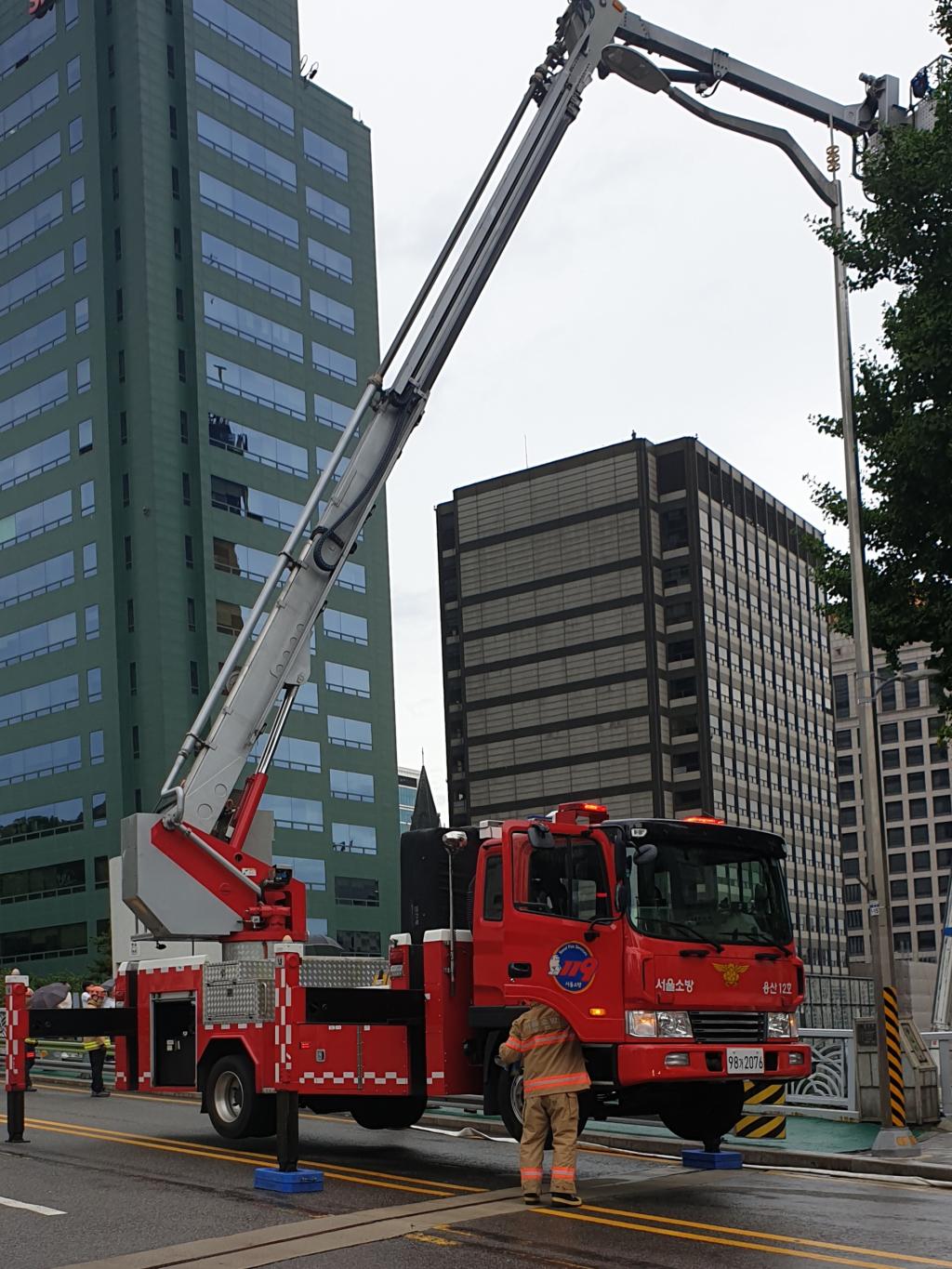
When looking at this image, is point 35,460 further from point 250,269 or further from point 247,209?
point 247,209

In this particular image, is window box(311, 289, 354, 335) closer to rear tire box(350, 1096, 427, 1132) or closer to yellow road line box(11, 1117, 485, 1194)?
yellow road line box(11, 1117, 485, 1194)

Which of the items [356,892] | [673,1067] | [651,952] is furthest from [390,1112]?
[356,892]

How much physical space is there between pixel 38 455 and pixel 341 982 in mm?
63349

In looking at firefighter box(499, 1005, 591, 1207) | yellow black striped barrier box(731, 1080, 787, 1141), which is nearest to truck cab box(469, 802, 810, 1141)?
firefighter box(499, 1005, 591, 1207)

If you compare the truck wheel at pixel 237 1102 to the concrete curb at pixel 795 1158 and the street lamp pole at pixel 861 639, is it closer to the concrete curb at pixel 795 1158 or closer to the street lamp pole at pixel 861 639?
the concrete curb at pixel 795 1158

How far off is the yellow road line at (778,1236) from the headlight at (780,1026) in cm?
258

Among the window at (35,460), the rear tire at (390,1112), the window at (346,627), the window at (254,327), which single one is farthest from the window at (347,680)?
the rear tire at (390,1112)

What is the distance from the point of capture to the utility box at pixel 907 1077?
58.3ft

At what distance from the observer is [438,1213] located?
37.9 ft

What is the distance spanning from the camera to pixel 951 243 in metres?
17.2

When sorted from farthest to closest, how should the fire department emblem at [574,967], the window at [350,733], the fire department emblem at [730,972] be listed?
the window at [350,733]
the fire department emblem at [730,972]
the fire department emblem at [574,967]

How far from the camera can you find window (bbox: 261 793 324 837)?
72812 mm

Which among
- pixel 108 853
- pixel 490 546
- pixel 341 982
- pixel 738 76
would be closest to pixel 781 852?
pixel 341 982

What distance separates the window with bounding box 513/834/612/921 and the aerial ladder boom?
412 cm
